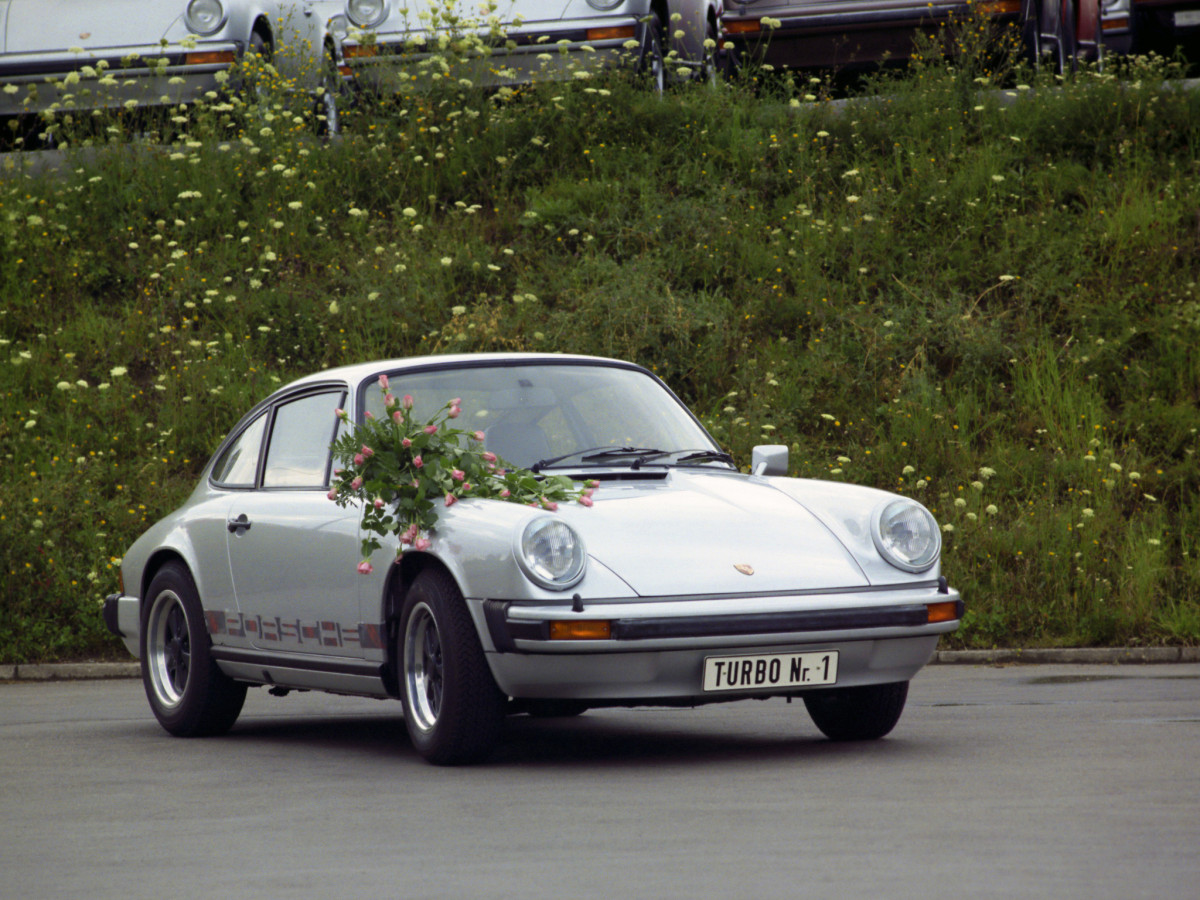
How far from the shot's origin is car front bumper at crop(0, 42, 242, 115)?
16.4 metres

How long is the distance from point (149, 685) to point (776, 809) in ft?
12.9

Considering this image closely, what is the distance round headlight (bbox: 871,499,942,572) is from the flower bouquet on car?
3.55ft

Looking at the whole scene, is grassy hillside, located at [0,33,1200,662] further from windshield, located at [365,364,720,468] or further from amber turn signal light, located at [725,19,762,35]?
windshield, located at [365,364,720,468]

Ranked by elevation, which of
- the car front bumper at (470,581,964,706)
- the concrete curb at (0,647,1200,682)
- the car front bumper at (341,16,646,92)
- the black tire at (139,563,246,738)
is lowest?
the concrete curb at (0,647,1200,682)

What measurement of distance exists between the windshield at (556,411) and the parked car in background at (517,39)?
30.7ft

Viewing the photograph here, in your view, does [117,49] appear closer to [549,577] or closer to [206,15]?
[206,15]

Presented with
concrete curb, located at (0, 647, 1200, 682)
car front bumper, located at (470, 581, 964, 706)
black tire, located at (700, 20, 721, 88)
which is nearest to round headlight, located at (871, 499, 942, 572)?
car front bumper, located at (470, 581, 964, 706)

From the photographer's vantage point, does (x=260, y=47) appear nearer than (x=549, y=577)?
No

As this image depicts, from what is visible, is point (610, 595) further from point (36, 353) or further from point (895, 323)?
point (36, 353)

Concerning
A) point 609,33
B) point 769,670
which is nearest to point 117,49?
point 609,33

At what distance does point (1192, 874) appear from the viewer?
4227mm

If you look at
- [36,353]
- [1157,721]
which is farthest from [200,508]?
[36,353]

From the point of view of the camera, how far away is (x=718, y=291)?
14.8 metres

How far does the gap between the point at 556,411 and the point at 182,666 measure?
2247 millimetres
